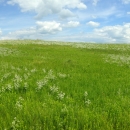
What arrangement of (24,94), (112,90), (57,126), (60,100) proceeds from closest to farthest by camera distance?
(57,126), (60,100), (24,94), (112,90)

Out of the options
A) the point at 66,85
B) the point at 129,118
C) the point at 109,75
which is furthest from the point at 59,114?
the point at 109,75

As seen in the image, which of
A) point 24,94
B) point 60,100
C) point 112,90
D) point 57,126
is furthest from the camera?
point 112,90

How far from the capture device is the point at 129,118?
22.0ft

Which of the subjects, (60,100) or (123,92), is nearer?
(60,100)

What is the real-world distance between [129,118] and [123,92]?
9.60 feet

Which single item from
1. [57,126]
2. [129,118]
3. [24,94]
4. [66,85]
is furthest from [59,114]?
[66,85]

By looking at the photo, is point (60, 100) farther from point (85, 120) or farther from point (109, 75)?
point (109, 75)

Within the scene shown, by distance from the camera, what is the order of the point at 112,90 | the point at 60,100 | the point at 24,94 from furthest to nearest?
the point at 112,90 < the point at 24,94 < the point at 60,100

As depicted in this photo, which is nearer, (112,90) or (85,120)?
(85,120)

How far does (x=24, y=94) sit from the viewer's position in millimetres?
9078

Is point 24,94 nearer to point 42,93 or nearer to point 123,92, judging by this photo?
point 42,93

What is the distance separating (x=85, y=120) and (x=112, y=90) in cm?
360

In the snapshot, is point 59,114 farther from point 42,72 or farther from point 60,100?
point 42,72

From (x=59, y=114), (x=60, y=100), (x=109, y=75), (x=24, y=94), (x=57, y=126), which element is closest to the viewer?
(x=57, y=126)
